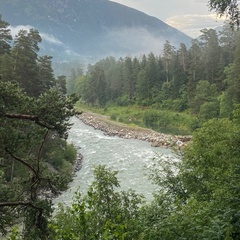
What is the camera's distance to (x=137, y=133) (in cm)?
5422

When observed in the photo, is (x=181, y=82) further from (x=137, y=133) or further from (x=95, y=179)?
(x=95, y=179)

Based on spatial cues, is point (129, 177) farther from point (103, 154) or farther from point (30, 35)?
point (30, 35)

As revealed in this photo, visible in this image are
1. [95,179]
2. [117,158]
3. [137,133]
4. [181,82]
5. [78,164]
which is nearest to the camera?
[95,179]

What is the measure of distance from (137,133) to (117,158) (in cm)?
1798

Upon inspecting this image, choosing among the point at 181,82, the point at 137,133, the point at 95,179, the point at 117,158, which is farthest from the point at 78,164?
the point at 181,82

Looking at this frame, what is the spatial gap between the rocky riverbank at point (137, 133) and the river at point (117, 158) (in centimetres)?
144

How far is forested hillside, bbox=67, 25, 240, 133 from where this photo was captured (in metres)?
54.2

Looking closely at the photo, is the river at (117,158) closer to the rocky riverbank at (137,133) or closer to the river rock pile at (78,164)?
the river rock pile at (78,164)

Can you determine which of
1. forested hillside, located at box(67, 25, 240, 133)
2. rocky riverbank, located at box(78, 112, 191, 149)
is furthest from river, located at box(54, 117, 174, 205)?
forested hillside, located at box(67, 25, 240, 133)

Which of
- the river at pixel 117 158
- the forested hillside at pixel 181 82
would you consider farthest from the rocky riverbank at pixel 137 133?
the forested hillside at pixel 181 82

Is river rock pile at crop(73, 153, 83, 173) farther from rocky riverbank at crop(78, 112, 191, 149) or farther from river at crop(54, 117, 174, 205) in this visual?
rocky riverbank at crop(78, 112, 191, 149)

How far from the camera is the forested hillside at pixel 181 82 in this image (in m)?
54.2

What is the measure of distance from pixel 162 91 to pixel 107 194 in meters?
63.4

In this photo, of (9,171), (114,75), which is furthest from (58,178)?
(114,75)
